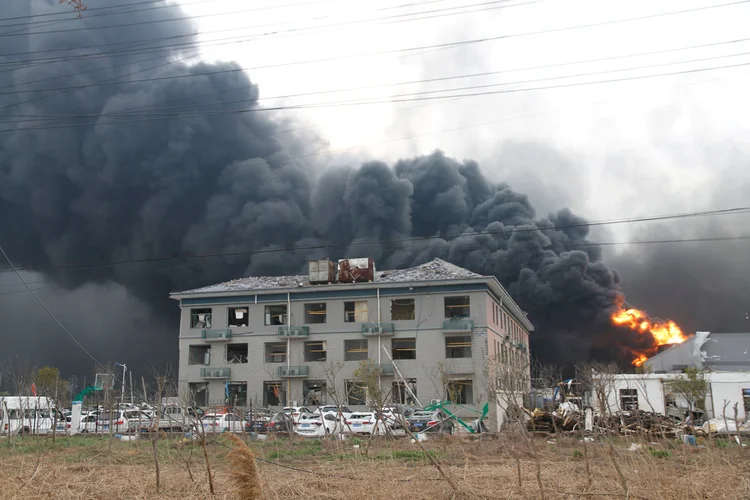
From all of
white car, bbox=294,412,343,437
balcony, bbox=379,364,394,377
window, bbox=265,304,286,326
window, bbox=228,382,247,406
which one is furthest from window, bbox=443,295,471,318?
white car, bbox=294,412,343,437

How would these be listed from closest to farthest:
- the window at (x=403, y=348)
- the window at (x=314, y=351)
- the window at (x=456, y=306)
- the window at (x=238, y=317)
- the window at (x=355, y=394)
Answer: the window at (x=355, y=394) → the window at (x=456, y=306) → the window at (x=403, y=348) → the window at (x=314, y=351) → the window at (x=238, y=317)

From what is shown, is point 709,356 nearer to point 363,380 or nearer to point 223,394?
point 363,380

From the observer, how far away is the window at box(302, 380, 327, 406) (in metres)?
54.8

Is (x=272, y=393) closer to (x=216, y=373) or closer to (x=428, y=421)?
(x=216, y=373)

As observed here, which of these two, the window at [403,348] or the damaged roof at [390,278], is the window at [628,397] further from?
the window at [403,348]

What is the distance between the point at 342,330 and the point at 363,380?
9051 mm

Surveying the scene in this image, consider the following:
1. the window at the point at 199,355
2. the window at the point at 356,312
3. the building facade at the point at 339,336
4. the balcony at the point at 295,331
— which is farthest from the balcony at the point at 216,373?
the window at the point at 356,312

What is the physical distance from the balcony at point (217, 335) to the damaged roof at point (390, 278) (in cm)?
362

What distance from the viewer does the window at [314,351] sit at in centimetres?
5788

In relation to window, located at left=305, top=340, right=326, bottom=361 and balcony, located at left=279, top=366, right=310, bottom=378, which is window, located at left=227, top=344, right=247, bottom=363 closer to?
balcony, located at left=279, top=366, right=310, bottom=378

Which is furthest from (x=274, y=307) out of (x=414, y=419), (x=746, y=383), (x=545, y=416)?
(x=746, y=383)

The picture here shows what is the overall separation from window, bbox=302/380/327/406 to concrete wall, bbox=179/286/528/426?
415 mm

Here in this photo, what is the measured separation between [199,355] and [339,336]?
13256 millimetres

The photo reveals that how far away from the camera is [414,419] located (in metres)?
40.7
